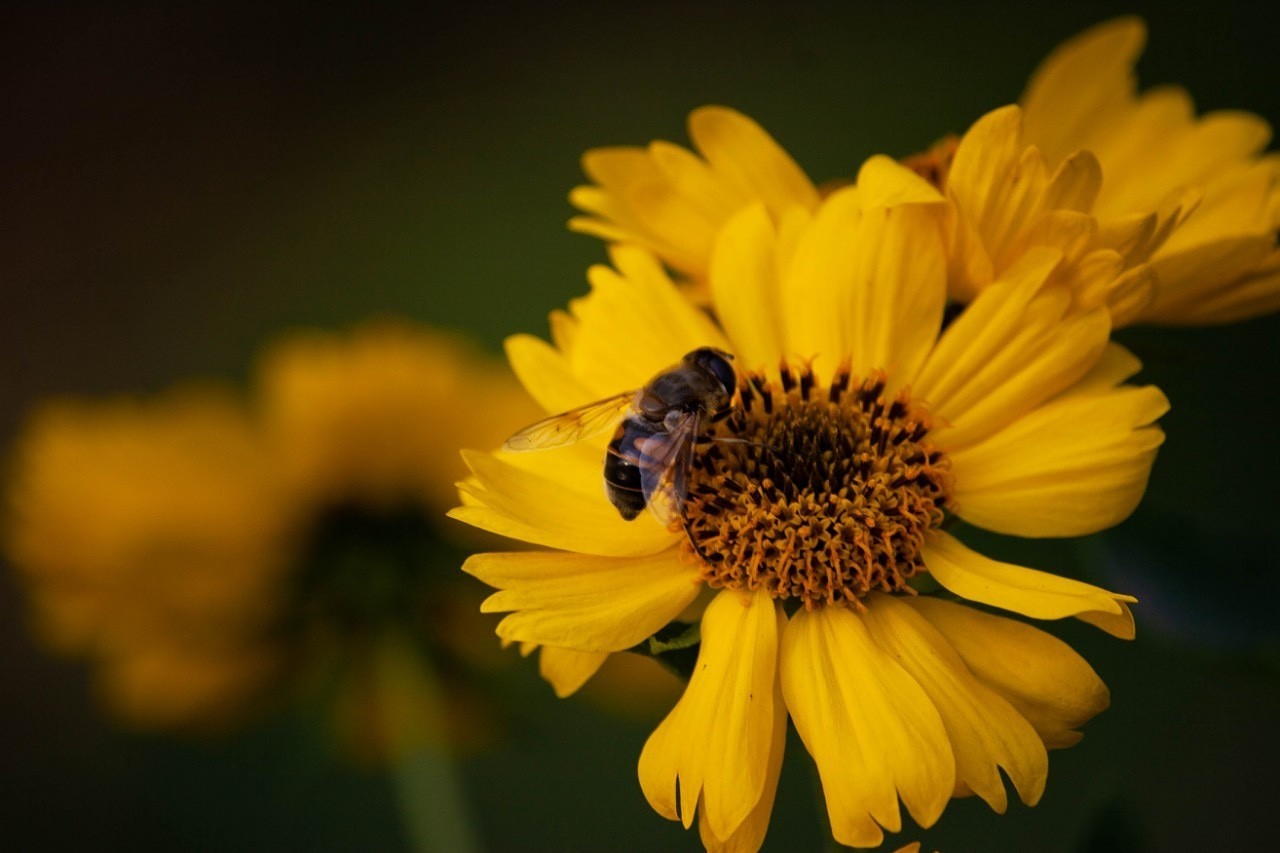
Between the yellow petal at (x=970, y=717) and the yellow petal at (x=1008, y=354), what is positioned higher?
the yellow petal at (x=1008, y=354)

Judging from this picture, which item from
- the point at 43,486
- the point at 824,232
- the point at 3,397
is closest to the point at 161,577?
the point at 43,486

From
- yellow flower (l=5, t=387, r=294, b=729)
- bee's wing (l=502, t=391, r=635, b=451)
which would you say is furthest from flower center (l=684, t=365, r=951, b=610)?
yellow flower (l=5, t=387, r=294, b=729)

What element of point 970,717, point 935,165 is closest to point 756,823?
point 970,717

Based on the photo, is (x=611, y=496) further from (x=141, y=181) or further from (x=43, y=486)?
(x=141, y=181)

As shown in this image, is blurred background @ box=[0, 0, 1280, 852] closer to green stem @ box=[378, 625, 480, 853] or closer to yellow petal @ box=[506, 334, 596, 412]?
green stem @ box=[378, 625, 480, 853]

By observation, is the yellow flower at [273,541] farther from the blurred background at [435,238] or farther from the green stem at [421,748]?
the blurred background at [435,238]

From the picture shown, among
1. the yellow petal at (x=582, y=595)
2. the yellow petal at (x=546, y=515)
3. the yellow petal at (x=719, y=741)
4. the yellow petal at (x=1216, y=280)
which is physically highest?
the yellow petal at (x=546, y=515)

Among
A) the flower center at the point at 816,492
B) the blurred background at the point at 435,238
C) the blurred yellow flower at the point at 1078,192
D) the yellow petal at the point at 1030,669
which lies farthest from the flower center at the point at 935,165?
the blurred background at the point at 435,238

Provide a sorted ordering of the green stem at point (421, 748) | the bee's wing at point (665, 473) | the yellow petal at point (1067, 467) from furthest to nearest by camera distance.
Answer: the green stem at point (421, 748), the bee's wing at point (665, 473), the yellow petal at point (1067, 467)
